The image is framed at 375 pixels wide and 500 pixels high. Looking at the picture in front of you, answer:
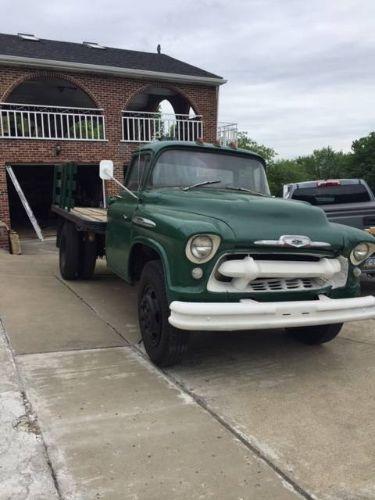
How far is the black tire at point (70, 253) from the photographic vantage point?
808 centimetres

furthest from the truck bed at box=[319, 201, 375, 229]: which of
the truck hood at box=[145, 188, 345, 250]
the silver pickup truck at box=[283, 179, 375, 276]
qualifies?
the truck hood at box=[145, 188, 345, 250]

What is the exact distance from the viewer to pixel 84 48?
18.0m

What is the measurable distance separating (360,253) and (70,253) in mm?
4927

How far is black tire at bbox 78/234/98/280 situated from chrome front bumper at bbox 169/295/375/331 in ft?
14.1

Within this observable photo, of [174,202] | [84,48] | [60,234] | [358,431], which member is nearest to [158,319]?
[174,202]

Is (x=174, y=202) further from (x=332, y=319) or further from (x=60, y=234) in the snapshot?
(x=60, y=234)

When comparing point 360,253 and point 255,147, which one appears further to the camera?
point 255,147

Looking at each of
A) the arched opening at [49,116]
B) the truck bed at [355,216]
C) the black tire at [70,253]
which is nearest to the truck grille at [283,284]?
the truck bed at [355,216]

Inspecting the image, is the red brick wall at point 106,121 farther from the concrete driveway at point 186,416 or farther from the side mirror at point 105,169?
the concrete driveway at point 186,416

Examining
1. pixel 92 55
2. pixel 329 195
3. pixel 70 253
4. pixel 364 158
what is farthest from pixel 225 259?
pixel 364 158

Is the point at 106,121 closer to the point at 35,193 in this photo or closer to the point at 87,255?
the point at 35,193

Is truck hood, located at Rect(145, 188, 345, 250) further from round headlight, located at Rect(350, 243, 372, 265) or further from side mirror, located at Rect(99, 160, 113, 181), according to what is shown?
side mirror, located at Rect(99, 160, 113, 181)

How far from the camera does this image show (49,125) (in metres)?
15.3

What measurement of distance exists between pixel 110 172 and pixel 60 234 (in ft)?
12.6
